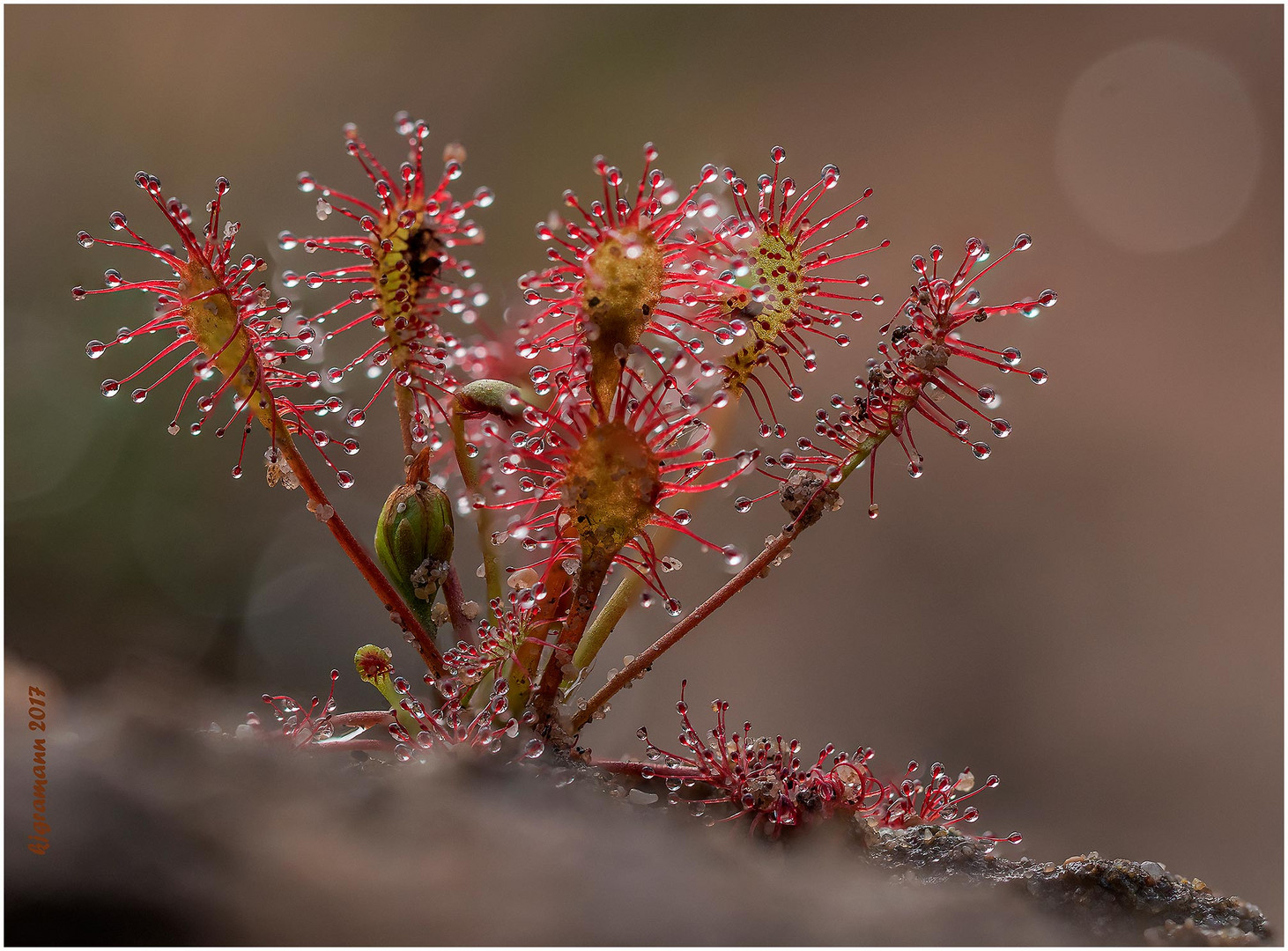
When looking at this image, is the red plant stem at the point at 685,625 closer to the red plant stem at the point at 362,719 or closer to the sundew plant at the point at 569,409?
the sundew plant at the point at 569,409

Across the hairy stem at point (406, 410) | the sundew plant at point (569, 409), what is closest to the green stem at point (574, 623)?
the sundew plant at point (569, 409)

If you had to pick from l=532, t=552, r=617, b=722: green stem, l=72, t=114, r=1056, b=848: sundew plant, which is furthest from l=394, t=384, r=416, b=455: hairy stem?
l=532, t=552, r=617, b=722: green stem

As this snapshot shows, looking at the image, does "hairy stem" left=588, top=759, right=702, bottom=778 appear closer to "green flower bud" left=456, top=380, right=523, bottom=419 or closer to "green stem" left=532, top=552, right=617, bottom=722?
"green stem" left=532, top=552, right=617, bottom=722

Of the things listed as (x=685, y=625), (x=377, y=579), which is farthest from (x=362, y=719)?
(x=685, y=625)

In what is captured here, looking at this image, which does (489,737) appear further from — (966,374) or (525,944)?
(966,374)

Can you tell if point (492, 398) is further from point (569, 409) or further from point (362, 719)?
point (362, 719)

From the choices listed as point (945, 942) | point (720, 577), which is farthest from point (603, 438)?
point (720, 577)
